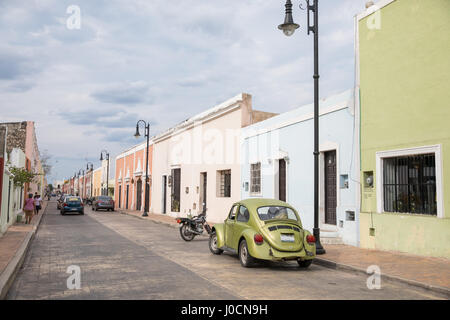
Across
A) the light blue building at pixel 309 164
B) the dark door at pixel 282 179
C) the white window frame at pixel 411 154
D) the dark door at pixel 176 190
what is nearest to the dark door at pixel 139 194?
the dark door at pixel 176 190

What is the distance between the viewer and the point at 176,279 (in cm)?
750

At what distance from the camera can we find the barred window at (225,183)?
21.8 m

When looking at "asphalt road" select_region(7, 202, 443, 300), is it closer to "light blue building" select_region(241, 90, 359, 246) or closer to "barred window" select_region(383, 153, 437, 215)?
"barred window" select_region(383, 153, 437, 215)

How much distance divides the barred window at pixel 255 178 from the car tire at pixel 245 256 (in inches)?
352

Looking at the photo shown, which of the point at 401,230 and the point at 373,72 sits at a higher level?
the point at 373,72

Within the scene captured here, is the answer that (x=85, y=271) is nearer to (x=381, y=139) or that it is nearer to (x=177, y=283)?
(x=177, y=283)

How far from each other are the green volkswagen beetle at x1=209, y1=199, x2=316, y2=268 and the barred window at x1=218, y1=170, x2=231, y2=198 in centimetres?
1138

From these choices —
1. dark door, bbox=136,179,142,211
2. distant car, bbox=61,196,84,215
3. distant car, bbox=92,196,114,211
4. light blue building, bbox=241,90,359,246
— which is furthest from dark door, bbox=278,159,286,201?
distant car, bbox=92,196,114,211

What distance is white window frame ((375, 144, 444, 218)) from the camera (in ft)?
32.5

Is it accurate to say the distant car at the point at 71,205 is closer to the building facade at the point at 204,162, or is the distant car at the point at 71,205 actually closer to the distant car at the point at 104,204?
the building facade at the point at 204,162

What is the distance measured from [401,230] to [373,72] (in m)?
4.80

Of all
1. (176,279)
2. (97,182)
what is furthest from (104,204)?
(97,182)

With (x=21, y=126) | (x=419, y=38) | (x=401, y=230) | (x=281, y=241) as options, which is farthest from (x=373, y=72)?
(x=21, y=126)
